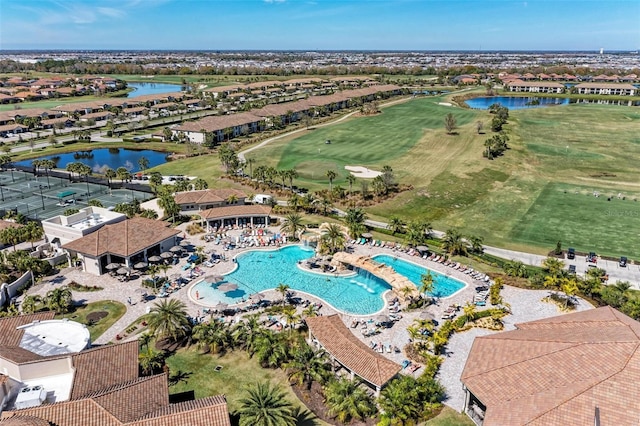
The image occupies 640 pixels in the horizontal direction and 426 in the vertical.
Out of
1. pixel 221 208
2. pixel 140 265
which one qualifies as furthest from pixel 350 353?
pixel 221 208

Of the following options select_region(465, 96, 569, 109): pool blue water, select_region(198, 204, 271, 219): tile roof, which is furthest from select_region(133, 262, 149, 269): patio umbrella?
select_region(465, 96, 569, 109): pool blue water

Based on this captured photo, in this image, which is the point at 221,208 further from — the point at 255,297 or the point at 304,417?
the point at 304,417

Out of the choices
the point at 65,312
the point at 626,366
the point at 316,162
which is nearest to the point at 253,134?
the point at 316,162

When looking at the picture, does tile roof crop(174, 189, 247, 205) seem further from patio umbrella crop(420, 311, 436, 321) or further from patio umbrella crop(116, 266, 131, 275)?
patio umbrella crop(420, 311, 436, 321)

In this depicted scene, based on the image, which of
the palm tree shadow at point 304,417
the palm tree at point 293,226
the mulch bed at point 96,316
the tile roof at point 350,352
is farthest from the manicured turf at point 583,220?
the mulch bed at point 96,316

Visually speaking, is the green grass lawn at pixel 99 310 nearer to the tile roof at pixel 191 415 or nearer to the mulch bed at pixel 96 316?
the mulch bed at pixel 96 316

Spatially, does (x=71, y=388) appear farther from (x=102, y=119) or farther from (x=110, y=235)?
(x=102, y=119)
